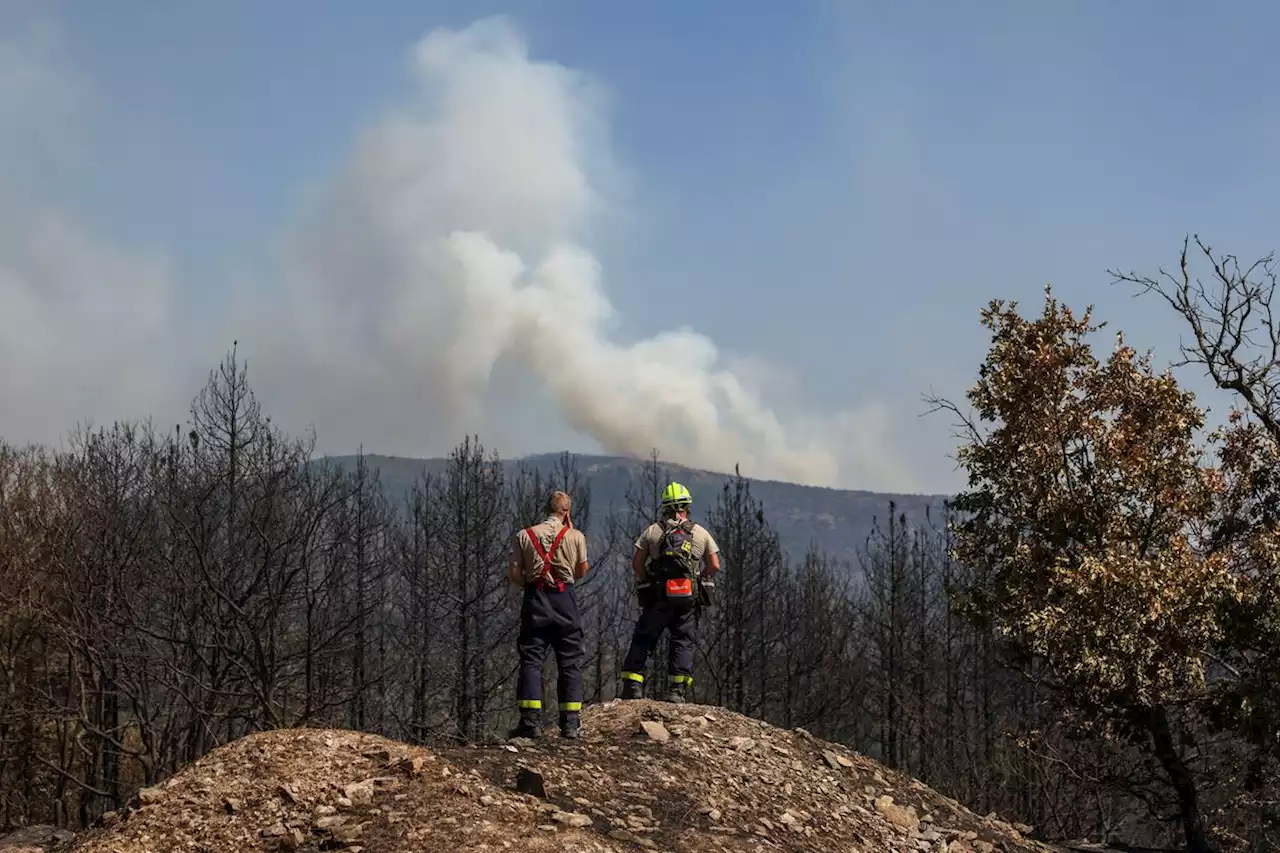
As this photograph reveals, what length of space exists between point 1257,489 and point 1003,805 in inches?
879

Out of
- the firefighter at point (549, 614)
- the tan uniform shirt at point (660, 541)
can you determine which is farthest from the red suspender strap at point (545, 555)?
the tan uniform shirt at point (660, 541)

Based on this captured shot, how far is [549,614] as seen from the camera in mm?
9953

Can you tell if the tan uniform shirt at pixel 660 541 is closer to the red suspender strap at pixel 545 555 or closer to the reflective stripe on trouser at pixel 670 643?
the reflective stripe on trouser at pixel 670 643

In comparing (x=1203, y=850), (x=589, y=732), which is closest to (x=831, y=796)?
(x=589, y=732)

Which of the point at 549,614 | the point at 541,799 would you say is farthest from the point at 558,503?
the point at 541,799

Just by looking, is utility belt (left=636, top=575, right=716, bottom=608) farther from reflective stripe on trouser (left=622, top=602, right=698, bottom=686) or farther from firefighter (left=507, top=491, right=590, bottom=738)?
firefighter (left=507, top=491, right=590, bottom=738)

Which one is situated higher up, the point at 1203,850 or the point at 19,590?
the point at 19,590

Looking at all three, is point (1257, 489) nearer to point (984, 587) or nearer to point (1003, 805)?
point (984, 587)

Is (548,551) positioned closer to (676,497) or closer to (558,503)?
(558,503)

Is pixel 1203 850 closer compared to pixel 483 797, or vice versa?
pixel 483 797

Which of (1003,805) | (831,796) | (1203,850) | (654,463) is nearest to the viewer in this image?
(831,796)

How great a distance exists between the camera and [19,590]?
97.7 feet

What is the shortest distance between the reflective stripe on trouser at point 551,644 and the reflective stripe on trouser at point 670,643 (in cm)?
180

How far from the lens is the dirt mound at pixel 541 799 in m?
7.38
